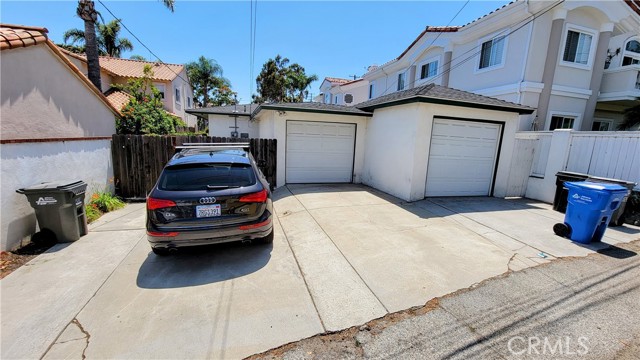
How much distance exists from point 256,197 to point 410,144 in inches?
207

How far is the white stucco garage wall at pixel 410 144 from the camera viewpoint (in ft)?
24.2

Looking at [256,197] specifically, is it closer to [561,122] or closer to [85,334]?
[85,334]

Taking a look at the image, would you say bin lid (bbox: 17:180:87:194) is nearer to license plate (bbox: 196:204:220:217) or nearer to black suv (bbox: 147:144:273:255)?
black suv (bbox: 147:144:273:255)

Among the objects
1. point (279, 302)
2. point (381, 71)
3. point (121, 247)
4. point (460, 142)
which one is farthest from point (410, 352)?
point (381, 71)

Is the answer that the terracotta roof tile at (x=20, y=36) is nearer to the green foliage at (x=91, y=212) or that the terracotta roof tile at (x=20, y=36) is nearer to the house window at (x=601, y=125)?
the green foliage at (x=91, y=212)

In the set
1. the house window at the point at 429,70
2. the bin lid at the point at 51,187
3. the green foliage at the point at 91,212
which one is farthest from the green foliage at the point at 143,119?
the house window at the point at 429,70

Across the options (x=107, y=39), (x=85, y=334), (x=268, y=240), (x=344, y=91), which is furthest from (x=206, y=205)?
(x=107, y=39)

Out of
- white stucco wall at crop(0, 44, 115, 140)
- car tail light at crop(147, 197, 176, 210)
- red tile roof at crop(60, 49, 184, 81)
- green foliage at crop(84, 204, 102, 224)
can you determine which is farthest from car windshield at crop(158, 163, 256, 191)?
red tile roof at crop(60, 49, 184, 81)

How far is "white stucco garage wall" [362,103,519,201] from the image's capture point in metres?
7.37

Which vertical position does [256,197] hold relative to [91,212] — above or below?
above

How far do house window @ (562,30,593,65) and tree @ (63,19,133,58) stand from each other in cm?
3432

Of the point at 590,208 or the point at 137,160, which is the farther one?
the point at 137,160

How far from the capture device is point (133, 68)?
877 inches

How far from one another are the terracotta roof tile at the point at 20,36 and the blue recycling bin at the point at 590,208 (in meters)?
10.9
